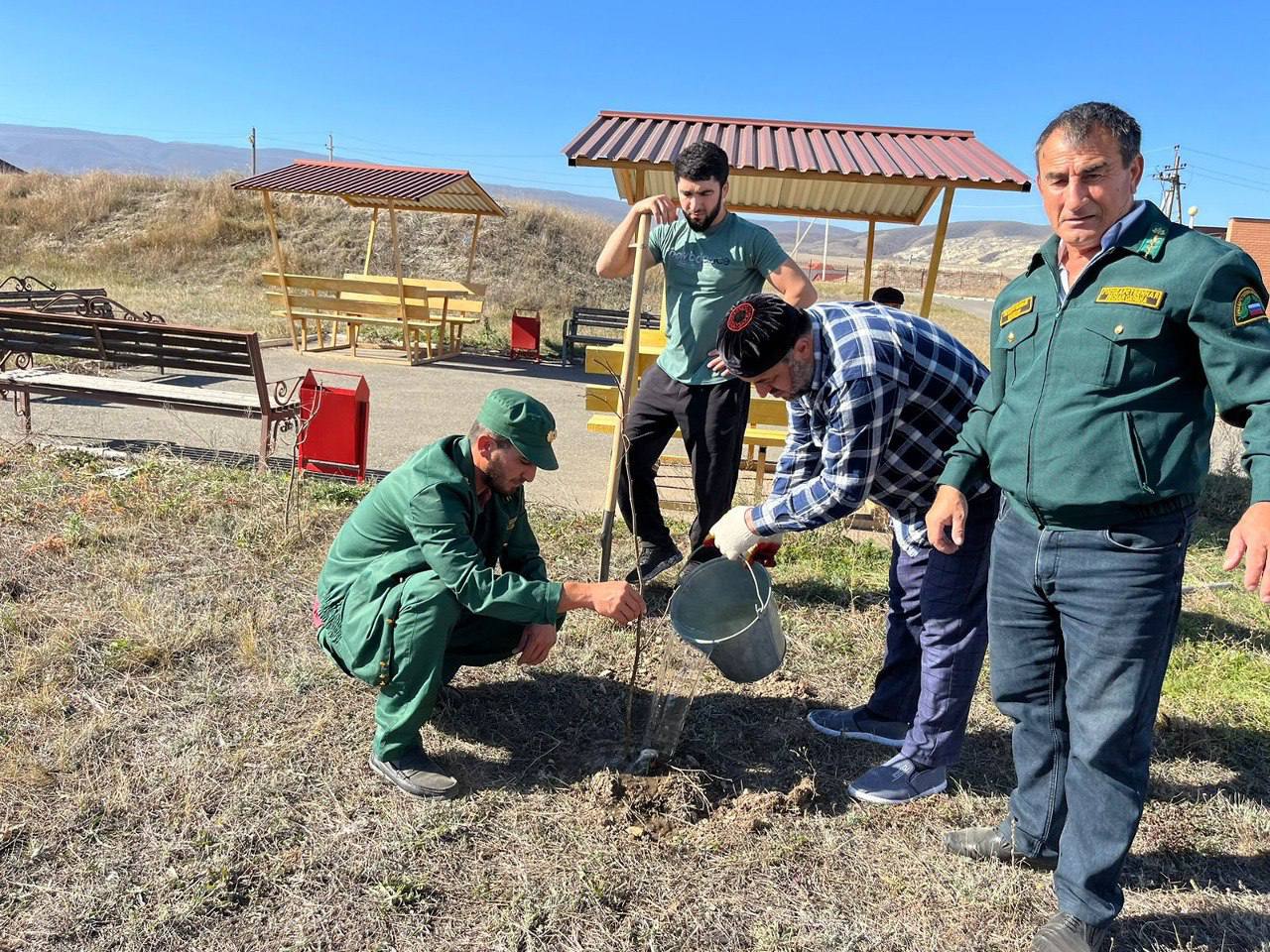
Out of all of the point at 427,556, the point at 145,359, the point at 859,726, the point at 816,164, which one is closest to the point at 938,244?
the point at 816,164

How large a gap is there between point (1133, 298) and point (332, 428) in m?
4.55

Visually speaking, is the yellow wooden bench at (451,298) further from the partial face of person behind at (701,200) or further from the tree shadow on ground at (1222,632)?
the tree shadow on ground at (1222,632)

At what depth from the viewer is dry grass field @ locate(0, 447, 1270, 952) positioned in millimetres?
2205

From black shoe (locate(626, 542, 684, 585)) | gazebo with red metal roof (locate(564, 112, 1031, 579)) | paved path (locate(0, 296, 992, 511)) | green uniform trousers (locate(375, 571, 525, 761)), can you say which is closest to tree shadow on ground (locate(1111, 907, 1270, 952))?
green uniform trousers (locate(375, 571, 525, 761))

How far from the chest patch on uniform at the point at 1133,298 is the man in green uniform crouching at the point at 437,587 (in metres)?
1.35

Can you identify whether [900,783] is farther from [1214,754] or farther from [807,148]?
[807,148]

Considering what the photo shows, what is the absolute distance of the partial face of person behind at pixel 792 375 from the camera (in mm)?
2330

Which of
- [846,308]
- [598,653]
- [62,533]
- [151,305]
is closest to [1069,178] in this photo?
[846,308]

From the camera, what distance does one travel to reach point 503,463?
262 cm

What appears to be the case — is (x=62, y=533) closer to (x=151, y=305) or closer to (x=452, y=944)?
(x=452, y=944)

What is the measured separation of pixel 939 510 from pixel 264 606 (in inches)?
113

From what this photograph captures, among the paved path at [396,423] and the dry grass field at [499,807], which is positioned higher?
the paved path at [396,423]

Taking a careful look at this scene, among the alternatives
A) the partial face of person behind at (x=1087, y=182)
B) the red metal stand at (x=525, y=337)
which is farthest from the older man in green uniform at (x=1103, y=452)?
the red metal stand at (x=525, y=337)

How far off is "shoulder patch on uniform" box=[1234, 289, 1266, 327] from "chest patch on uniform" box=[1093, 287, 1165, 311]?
122 mm
